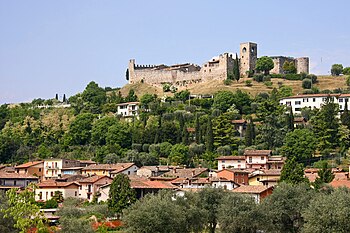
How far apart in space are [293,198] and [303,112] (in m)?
42.9

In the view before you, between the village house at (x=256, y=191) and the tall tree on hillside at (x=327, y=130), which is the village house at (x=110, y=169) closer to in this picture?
the village house at (x=256, y=191)

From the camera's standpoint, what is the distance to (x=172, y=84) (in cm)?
11375

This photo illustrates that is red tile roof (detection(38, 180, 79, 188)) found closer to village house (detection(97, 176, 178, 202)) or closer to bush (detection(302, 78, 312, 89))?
village house (detection(97, 176, 178, 202))

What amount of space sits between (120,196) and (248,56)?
69.4 m

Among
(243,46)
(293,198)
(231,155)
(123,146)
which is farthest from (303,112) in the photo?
(293,198)

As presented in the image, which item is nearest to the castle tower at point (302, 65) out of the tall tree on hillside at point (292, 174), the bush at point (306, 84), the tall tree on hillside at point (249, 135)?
the bush at point (306, 84)

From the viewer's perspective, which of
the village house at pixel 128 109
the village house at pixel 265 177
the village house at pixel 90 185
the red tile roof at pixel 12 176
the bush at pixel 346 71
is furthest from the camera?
the bush at pixel 346 71

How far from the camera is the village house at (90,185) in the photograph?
5591 centimetres

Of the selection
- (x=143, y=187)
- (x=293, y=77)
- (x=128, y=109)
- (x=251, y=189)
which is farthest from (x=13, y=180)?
(x=293, y=77)

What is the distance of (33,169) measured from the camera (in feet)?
221

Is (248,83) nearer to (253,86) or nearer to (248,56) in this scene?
(253,86)

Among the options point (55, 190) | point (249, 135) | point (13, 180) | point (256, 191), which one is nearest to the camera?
point (256, 191)

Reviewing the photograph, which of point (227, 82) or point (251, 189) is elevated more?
point (227, 82)

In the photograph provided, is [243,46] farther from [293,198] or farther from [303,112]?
[293,198]
